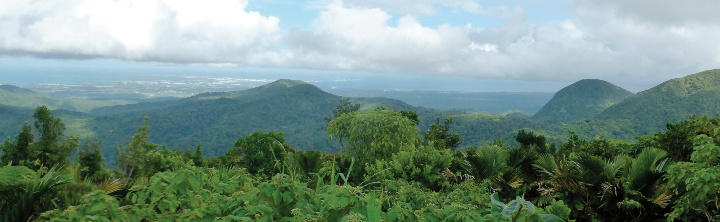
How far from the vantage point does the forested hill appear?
293 ft

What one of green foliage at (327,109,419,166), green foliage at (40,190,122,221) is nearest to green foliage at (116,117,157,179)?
green foliage at (327,109,419,166)

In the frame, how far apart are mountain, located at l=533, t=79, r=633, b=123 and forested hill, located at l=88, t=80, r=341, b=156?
6878 centimetres

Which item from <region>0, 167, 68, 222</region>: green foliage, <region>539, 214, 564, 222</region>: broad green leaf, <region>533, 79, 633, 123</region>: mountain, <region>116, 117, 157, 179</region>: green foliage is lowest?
<region>533, 79, 633, 123</region>: mountain

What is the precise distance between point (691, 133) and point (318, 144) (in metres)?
72.9

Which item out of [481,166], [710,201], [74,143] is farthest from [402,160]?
[74,143]

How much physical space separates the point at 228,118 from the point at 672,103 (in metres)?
99.8

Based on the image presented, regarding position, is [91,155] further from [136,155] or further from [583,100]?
[583,100]

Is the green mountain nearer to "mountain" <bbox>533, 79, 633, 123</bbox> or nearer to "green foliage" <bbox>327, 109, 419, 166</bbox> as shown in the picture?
"mountain" <bbox>533, 79, 633, 123</bbox>

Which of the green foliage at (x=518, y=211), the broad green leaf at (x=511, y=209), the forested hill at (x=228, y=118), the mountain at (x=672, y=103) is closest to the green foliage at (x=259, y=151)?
the green foliage at (x=518, y=211)

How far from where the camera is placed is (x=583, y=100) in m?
143

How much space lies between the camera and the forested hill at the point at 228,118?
293 feet

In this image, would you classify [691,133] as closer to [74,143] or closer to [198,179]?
[198,179]

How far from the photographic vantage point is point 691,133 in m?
8.59

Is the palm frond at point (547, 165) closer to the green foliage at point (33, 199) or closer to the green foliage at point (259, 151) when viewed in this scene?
the green foliage at point (259, 151)
